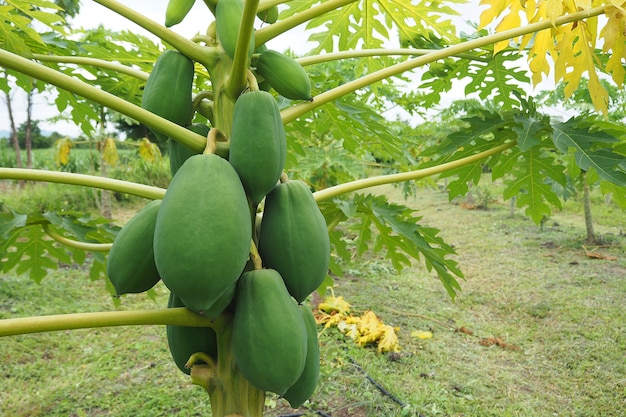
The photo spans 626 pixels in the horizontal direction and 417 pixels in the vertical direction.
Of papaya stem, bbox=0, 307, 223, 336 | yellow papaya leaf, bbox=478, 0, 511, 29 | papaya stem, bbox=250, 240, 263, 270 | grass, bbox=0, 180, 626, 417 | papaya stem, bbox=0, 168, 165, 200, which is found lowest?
grass, bbox=0, 180, 626, 417

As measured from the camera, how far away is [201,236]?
78cm

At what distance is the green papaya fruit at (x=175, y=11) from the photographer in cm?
117

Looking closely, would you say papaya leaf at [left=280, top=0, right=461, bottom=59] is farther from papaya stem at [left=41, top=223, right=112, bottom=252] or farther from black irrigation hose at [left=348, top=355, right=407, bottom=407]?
black irrigation hose at [left=348, top=355, right=407, bottom=407]

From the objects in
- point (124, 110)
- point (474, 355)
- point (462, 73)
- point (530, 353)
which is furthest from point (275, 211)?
point (530, 353)

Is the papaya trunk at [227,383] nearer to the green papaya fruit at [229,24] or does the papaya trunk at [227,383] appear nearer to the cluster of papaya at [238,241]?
the cluster of papaya at [238,241]

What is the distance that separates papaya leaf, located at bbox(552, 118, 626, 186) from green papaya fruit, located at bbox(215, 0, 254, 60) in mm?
1038

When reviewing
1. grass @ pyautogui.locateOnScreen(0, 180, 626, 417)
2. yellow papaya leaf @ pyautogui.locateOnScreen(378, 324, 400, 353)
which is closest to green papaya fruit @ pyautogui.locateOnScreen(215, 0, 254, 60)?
grass @ pyautogui.locateOnScreen(0, 180, 626, 417)

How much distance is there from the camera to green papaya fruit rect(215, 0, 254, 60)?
3.57 feet

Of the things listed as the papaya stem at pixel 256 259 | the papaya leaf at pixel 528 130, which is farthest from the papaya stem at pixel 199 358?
the papaya leaf at pixel 528 130

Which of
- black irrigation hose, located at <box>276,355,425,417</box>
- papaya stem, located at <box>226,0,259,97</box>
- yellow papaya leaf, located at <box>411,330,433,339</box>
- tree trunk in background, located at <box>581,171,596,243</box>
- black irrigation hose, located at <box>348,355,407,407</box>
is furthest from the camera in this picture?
tree trunk in background, located at <box>581,171,596,243</box>

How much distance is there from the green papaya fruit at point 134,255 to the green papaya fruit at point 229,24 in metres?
0.41

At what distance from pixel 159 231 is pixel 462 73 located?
5.45ft

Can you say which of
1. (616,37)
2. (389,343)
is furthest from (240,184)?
(389,343)

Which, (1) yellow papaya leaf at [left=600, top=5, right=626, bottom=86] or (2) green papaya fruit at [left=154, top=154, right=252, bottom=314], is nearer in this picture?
(2) green papaya fruit at [left=154, top=154, right=252, bottom=314]
